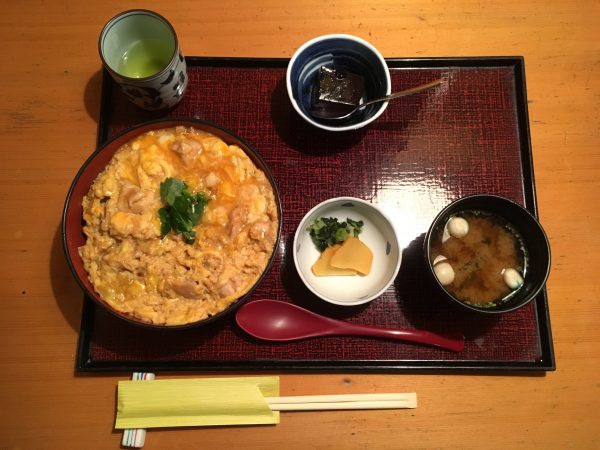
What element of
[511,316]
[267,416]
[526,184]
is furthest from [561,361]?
[267,416]

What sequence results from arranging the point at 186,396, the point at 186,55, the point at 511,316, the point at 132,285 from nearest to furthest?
the point at 132,285 → the point at 186,396 → the point at 511,316 → the point at 186,55

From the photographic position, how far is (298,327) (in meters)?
1.97

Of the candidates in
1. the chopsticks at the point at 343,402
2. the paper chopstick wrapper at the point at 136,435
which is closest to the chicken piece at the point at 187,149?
the paper chopstick wrapper at the point at 136,435

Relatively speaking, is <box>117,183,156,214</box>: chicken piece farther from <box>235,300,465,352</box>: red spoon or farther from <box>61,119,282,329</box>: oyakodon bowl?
<box>235,300,465,352</box>: red spoon

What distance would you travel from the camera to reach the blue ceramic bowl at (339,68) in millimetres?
2055

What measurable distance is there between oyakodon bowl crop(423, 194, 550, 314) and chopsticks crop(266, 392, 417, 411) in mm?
559

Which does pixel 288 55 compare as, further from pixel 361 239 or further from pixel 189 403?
pixel 189 403

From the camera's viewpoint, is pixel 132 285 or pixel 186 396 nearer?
pixel 132 285

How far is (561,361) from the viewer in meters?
2.07

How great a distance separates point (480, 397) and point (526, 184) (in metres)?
1.10

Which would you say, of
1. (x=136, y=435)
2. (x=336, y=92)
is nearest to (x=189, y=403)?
(x=136, y=435)

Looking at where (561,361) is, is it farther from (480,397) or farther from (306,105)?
(306,105)

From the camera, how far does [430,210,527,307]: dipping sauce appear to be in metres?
1.93

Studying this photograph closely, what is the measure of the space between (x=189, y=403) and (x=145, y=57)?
170 cm
